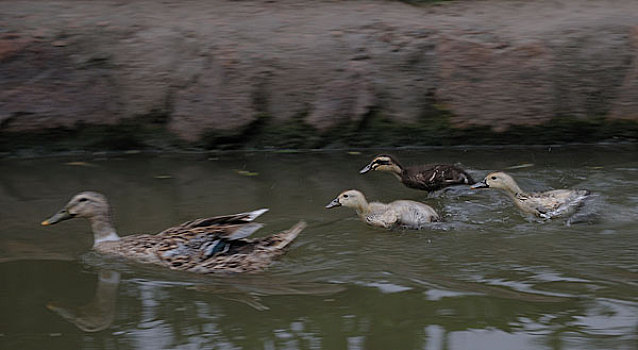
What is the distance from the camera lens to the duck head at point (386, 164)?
7.91 metres

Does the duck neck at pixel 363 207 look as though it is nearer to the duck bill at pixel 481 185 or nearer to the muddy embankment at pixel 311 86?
the duck bill at pixel 481 185

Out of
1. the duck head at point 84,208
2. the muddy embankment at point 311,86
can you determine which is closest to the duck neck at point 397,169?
the muddy embankment at point 311,86

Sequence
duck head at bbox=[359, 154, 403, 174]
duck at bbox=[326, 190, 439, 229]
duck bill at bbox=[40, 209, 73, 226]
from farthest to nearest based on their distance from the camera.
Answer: duck head at bbox=[359, 154, 403, 174], duck at bbox=[326, 190, 439, 229], duck bill at bbox=[40, 209, 73, 226]

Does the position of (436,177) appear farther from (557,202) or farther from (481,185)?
(557,202)

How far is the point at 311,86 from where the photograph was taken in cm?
911

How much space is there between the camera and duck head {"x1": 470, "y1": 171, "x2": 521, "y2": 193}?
23.8 ft

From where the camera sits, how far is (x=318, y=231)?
670 cm

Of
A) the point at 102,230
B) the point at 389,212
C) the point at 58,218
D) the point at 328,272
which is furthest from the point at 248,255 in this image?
the point at 58,218

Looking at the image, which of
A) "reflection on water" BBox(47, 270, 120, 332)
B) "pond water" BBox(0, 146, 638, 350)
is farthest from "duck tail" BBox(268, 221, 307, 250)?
"reflection on water" BBox(47, 270, 120, 332)

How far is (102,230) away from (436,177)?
286 centimetres

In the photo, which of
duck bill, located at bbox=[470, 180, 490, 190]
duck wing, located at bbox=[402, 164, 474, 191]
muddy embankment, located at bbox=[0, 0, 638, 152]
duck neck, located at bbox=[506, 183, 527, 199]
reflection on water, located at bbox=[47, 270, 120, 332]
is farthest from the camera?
muddy embankment, located at bbox=[0, 0, 638, 152]

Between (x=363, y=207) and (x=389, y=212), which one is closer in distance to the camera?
(x=389, y=212)

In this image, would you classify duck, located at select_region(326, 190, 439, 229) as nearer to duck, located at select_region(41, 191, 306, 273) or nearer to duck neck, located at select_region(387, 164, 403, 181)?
duck, located at select_region(41, 191, 306, 273)

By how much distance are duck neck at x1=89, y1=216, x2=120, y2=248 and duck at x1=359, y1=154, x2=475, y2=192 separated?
2.58 meters
